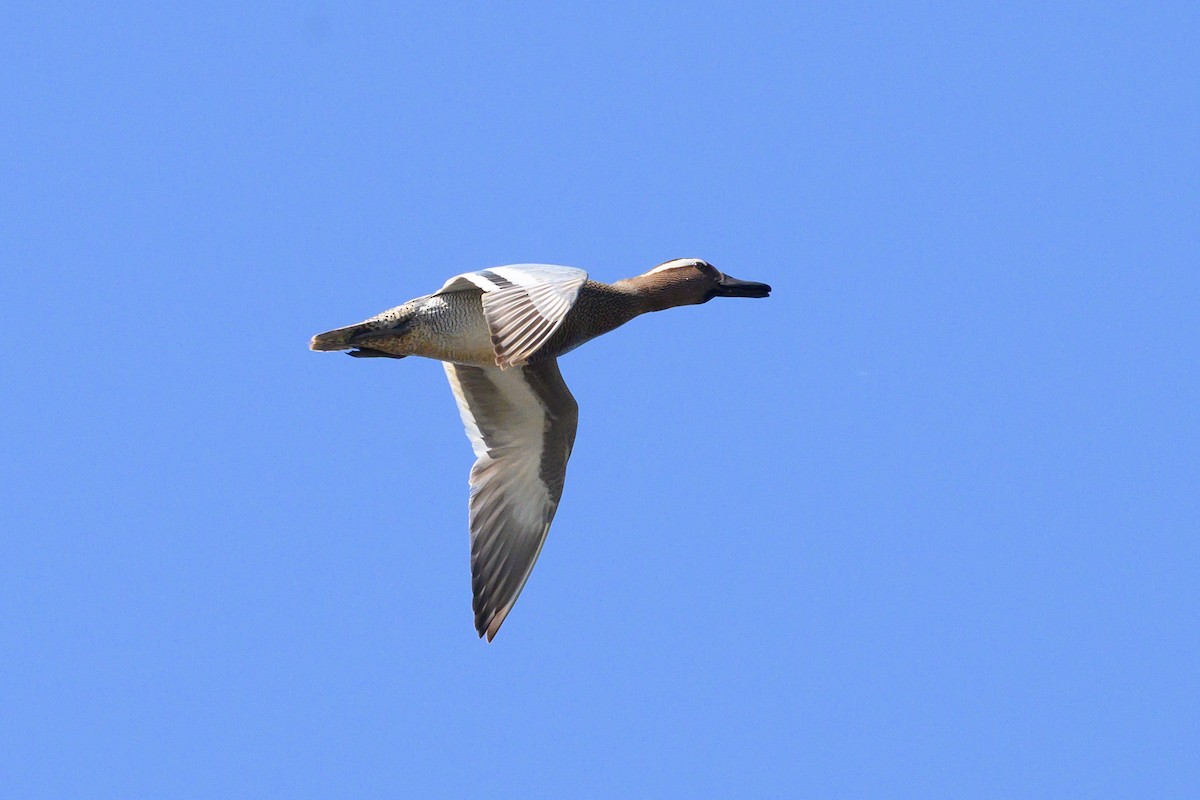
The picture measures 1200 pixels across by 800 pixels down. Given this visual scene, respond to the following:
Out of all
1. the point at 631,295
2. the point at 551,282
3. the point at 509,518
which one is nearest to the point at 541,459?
the point at 509,518

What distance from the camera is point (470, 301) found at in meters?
10.3

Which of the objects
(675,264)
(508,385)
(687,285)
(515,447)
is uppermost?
(675,264)

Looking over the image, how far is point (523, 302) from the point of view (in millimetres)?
9375

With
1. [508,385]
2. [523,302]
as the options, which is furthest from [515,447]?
[523,302]

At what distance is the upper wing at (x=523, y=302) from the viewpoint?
905 cm

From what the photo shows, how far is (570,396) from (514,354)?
2538mm

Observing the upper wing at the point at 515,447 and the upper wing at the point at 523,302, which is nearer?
the upper wing at the point at 523,302

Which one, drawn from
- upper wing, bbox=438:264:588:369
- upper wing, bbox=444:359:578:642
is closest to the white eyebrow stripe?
upper wing, bbox=444:359:578:642

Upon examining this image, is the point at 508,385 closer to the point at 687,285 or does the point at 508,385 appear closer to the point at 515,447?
the point at 515,447

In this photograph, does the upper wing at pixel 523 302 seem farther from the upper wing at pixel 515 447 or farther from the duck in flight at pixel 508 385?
the upper wing at pixel 515 447

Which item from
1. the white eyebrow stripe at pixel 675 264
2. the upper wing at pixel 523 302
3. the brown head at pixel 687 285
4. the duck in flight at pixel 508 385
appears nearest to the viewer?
the upper wing at pixel 523 302

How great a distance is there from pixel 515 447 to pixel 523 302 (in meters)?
2.30

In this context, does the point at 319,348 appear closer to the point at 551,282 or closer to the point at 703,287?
the point at 551,282

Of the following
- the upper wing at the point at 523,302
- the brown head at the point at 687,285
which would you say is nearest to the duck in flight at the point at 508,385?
the brown head at the point at 687,285
